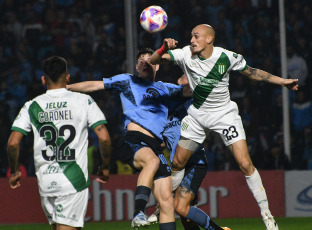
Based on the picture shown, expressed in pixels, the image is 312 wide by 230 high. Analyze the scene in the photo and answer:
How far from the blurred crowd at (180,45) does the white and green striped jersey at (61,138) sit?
7000 mm

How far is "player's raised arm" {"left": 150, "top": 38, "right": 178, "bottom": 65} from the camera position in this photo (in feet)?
21.6

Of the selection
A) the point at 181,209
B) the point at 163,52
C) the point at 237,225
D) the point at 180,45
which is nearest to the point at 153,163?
the point at 181,209

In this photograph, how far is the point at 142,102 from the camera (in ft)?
22.3

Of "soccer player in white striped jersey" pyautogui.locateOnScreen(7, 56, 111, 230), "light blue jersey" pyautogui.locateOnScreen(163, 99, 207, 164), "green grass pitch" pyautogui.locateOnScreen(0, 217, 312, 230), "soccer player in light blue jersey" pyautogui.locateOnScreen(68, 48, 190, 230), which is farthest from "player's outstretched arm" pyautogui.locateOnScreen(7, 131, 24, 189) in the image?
"green grass pitch" pyautogui.locateOnScreen(0, 217, 312, 230)

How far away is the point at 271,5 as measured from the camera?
13.7m

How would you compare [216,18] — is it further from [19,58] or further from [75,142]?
[75,142]

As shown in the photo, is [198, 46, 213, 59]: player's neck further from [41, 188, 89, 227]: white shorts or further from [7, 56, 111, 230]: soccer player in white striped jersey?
[41, 188, 89, 227]: white shorts

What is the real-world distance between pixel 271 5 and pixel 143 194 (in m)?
8.41

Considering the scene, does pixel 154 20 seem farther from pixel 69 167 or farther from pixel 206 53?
pixel 69 167

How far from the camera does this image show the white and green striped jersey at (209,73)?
6.95 meters

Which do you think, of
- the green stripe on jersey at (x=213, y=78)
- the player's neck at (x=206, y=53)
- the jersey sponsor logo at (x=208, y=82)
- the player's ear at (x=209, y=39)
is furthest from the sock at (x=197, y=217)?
the player's ear at (x=209, y=39)

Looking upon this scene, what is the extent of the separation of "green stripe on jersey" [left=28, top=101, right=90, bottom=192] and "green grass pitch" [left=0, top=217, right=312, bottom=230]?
5.00 metres

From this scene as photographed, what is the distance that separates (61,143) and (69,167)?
0.20 meters

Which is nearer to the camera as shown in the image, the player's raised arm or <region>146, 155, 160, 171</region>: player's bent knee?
<region>146, 155, 160, 171</region>: player's bent knee
